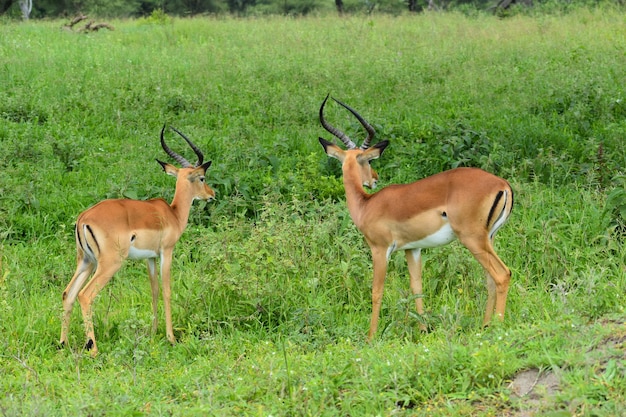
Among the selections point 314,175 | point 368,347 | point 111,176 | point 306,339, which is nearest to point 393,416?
point 368,347

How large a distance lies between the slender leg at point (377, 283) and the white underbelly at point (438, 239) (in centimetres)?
18

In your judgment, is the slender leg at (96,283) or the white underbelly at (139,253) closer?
the slender leg at (96,283)

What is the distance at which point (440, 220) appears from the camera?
533cm

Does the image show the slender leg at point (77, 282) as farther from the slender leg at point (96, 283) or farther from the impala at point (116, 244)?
the slender leg at point (96, 283)

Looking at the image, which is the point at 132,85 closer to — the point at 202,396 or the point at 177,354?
the point at 177,354

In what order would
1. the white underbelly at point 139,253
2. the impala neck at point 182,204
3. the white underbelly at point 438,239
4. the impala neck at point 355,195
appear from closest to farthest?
the white underbelly at point 438,239, the white underbelly at point 139,253, the impala neck at point 355,195, the impala neck at point 182,204

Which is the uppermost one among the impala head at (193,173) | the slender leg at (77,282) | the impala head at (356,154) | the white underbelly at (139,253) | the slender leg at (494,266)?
the impala head at (356,154)

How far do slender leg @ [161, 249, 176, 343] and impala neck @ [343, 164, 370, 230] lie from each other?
4.25ft

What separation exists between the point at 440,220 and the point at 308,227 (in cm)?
148

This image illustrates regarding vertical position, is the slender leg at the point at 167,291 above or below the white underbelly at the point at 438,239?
below

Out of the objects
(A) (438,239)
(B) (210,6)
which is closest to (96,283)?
(A) (438,239)

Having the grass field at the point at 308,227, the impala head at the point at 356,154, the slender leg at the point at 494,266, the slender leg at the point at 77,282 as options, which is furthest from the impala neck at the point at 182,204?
the slender leg at the point at 494,266

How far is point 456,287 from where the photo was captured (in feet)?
19.7

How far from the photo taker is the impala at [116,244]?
5.43m
